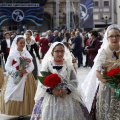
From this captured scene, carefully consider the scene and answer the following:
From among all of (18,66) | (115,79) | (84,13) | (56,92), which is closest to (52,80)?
(56,92)

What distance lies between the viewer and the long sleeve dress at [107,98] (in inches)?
158

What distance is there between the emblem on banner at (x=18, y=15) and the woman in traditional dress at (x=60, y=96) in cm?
3145

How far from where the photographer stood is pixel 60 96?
13.6 feet

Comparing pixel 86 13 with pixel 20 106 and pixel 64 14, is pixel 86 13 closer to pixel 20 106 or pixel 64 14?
pixel 20 106

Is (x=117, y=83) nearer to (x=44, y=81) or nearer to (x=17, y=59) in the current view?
(x=44, y=81)

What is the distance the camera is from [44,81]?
4039 millimetres

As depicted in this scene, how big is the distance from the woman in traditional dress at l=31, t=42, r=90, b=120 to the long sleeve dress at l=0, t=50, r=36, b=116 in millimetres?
1356

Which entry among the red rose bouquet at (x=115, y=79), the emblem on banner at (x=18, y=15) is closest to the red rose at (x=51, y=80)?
the red rose bouquet at (x=115, y=79)

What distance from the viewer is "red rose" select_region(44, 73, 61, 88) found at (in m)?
3.99

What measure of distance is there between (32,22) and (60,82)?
3213 cm

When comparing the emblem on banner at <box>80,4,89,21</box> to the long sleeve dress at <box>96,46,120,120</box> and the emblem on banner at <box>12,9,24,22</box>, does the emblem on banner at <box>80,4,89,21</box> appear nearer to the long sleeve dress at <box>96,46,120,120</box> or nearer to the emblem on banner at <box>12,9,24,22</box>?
the long sleeve dress at <box>96,46,120,120</box>

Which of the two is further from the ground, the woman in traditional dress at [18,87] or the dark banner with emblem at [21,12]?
the dark banner with emblem at [21,12]

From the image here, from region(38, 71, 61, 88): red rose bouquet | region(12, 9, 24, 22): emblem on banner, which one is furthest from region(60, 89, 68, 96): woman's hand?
region(12, 9, 24, 22): emblem on banner

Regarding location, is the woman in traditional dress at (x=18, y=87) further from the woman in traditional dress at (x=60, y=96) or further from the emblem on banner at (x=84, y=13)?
the emblem on banner at (x=84, y=13)
